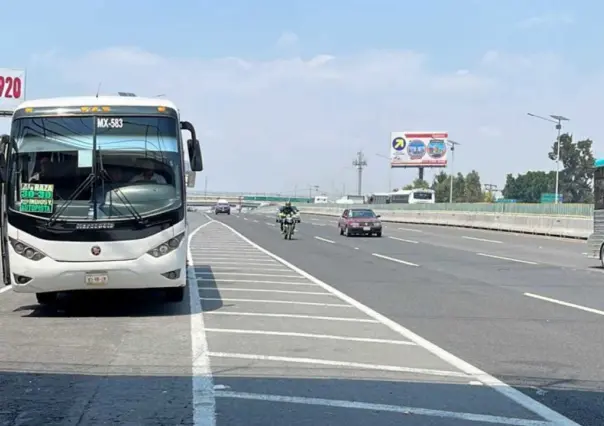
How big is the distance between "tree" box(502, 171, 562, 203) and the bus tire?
130 meters

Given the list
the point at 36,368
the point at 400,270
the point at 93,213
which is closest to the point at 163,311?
the point at 93,213

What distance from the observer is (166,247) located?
10.7 metres

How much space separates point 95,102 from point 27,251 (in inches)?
96.2

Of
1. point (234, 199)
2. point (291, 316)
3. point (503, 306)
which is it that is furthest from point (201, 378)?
point (234, 199)

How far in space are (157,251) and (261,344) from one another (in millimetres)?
2628

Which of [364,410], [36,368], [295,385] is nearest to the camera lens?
[364,410]

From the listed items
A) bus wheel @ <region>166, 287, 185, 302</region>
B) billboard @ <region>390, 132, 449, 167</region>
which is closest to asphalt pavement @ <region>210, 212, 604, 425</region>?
bus wheel @ <region>166, 287, 185, 302</region>

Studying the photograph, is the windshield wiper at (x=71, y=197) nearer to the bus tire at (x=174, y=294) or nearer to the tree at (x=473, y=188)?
the bus tire at (x=174, y=294)

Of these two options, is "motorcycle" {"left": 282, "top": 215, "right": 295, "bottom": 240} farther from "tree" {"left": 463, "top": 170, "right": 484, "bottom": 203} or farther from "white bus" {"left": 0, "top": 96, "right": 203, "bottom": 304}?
"tree" {"left": 463, "top": 170, "right": 484, "bottom": 203}

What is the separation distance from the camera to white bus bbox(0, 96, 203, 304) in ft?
33.9

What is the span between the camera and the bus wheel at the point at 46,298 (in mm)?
11727

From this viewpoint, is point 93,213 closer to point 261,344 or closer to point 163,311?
point 163,311

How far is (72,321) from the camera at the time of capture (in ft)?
34.3

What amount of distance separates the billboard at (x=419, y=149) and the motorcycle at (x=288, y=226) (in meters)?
70.9
